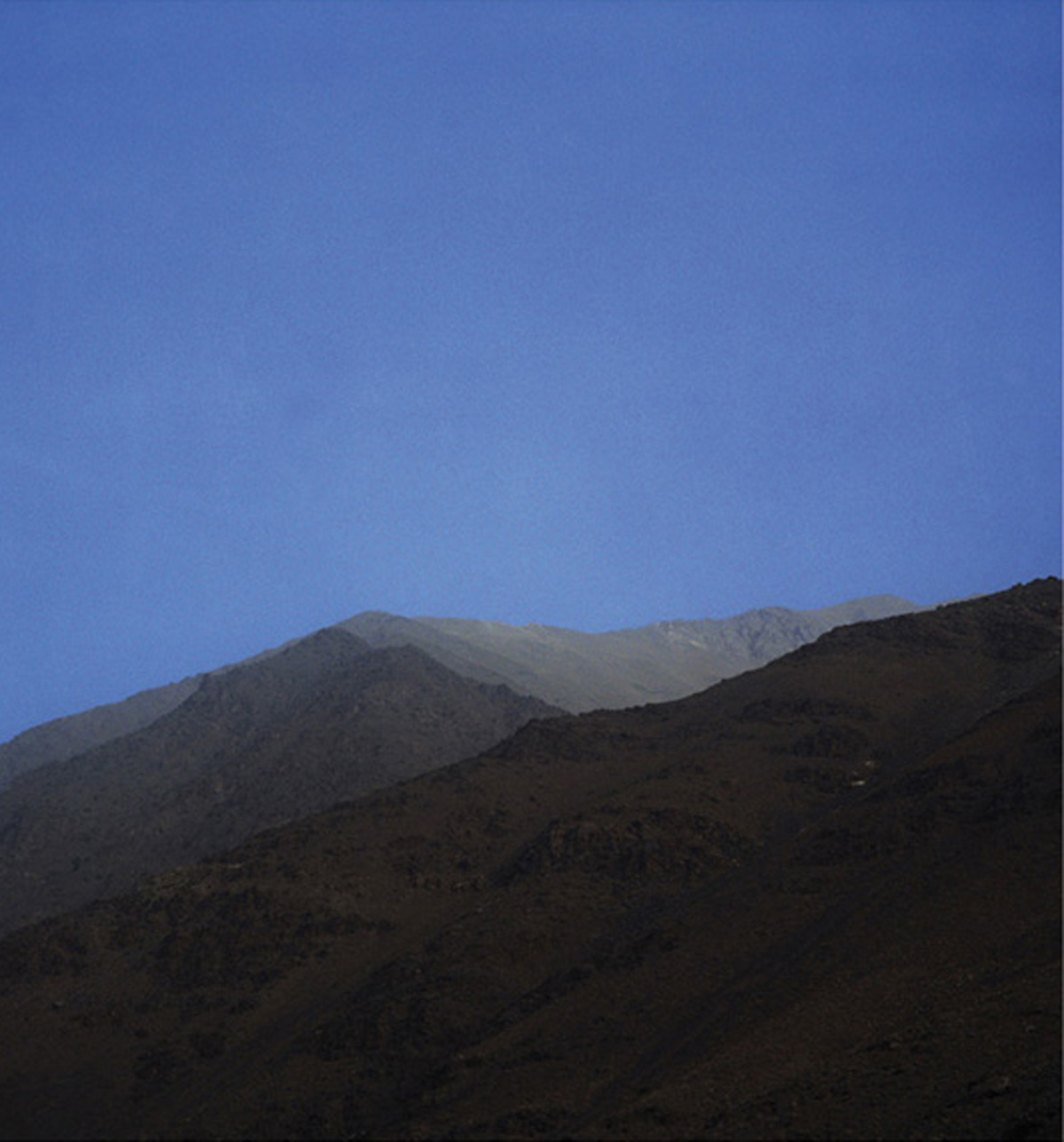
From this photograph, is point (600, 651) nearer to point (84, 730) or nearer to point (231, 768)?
point (84, 730)

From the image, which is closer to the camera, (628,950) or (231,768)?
(628,950)

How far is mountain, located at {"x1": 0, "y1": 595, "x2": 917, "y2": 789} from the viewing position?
118188 millimetres

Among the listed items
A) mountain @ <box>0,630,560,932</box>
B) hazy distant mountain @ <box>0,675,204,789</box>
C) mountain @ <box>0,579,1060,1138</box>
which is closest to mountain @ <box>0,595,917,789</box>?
hazy distant mountain @ <box>0,675,204,789</box>

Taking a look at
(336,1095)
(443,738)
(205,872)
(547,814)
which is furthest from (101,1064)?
(443,738)

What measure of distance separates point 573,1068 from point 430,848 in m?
24.3

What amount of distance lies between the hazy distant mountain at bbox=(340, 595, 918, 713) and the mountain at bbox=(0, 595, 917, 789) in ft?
0.70

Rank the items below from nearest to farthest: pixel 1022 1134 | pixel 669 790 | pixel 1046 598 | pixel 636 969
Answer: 1. pixel 1022 1134
2. pixel 636 969
3. pixel 669 790
4. pixel 1046 598

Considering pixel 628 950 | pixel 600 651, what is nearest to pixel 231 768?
pixel 628 950

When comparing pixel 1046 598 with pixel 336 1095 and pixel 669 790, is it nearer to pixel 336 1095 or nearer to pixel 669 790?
pixel 669 790

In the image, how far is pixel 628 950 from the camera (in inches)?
1240

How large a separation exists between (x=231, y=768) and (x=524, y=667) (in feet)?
179

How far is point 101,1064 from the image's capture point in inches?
1332

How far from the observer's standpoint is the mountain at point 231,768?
2687 inches

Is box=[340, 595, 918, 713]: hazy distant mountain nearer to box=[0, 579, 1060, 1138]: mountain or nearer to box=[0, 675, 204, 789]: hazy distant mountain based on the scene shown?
box=[0, 675, 204, 789]: hazy distant mountain
